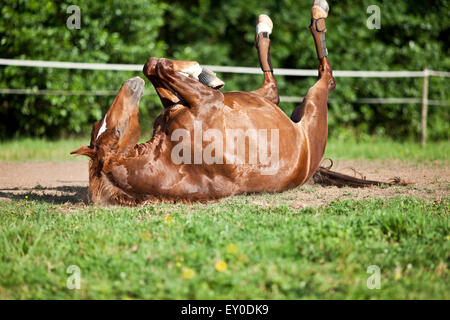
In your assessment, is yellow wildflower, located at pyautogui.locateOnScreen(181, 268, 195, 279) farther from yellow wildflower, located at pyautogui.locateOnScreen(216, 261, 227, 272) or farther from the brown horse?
the brown horse

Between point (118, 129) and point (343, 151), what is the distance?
16.3 feet

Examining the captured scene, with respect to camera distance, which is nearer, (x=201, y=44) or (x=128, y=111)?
(x=128, y=111)

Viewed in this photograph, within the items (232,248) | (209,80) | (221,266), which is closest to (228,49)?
(209,80)

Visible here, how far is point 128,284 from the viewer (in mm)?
2207

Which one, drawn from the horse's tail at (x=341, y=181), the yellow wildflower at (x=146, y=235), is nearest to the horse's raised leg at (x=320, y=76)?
the horse's tail at (x=341, y=181)

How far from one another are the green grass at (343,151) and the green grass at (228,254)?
387cm

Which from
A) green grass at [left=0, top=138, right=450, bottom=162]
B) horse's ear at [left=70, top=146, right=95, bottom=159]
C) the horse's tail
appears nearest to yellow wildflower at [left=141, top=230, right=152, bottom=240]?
horse's ear at [left=70, top=146, right=95, bottom=159]

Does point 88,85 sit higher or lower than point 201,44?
lower

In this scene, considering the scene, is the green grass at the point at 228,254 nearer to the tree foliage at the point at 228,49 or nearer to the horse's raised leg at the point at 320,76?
the horse's raised leg at the point at 320,76

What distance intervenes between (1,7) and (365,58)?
646 cm

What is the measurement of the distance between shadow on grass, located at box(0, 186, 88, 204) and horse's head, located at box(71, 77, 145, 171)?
596 mm

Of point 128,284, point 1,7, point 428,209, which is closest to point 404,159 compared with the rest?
point 428,209

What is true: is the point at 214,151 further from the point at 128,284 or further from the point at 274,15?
the point at 274,15

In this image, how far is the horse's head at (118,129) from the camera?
10.9 feet
